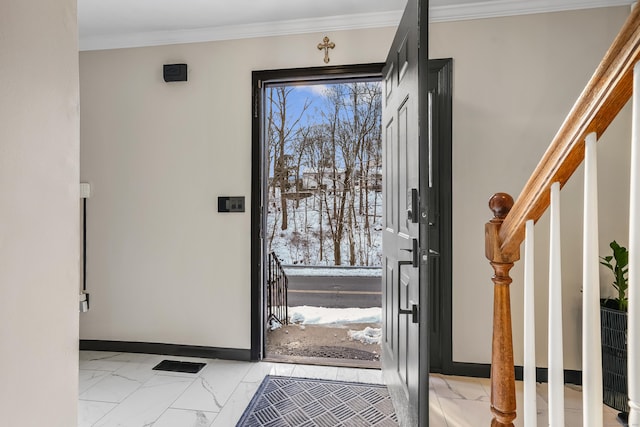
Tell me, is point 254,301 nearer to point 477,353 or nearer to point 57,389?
point 477,353

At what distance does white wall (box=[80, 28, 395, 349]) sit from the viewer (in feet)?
9.08

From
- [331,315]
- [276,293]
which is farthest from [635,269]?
[276,293]

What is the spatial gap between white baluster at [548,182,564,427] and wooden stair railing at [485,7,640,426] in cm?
6

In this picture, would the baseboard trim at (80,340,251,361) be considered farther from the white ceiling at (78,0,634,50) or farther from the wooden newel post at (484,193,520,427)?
the white ceiling at (78,0,634,50)

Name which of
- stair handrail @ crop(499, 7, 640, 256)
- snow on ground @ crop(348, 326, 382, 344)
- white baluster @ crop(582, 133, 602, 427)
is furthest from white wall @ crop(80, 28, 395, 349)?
white baluster @ crop(582, 133, 602, 427)

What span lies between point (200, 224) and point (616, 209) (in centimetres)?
284

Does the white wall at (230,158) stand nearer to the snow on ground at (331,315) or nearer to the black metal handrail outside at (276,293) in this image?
the black metal handrail outside at (276,293)

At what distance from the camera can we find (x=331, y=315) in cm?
431

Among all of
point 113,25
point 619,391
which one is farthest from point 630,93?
point 113,25

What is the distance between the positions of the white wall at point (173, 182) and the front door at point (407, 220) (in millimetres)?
884

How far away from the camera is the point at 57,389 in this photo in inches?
28.5

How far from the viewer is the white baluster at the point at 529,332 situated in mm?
887

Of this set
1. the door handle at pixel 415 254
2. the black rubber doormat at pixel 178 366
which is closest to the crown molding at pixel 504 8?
the door handle at pixel 415 254

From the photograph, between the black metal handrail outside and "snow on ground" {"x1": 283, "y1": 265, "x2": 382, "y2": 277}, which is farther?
"snow on ground" {"x1": 283, "y1": 265, "x2": 382, "y2": 277}
